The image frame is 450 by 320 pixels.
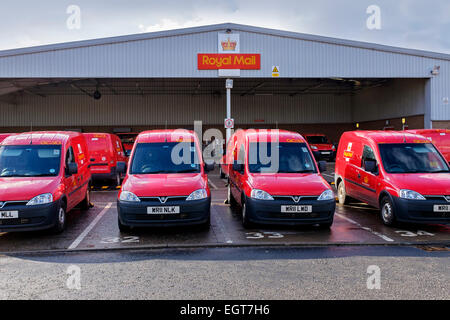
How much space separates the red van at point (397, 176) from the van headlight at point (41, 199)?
5.98 meters

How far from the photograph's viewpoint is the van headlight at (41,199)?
6731 millimetres

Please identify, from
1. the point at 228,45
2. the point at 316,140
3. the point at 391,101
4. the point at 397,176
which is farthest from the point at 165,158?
the point at 391,101

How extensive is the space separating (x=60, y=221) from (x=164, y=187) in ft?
6.66

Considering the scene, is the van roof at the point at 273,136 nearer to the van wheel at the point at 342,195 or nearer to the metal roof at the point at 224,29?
the van wheel at the point at 342,195

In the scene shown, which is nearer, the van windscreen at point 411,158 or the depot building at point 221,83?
the van windscreen at point 411,158

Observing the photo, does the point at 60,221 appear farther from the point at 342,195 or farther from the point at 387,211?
the point at 342,195

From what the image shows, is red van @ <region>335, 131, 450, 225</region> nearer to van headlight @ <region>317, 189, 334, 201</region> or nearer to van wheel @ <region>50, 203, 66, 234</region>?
van headlight @ <region>317, 189, 334, 201</region>

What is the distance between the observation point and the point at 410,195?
7312mm

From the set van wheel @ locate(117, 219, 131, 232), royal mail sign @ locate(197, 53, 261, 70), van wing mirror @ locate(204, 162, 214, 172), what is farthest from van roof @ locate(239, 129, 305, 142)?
royal mail sign @ locate(197, 53, 261, 70)

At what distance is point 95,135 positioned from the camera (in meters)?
13.8

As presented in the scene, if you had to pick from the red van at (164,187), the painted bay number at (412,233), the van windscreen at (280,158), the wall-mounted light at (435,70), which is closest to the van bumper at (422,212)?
the painted bay number at (412,233)

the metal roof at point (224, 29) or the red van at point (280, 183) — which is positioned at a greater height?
the metal roof at point (224, 29)

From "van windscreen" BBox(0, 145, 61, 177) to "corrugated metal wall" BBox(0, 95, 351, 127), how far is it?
24853mm

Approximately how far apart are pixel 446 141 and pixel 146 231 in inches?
438
